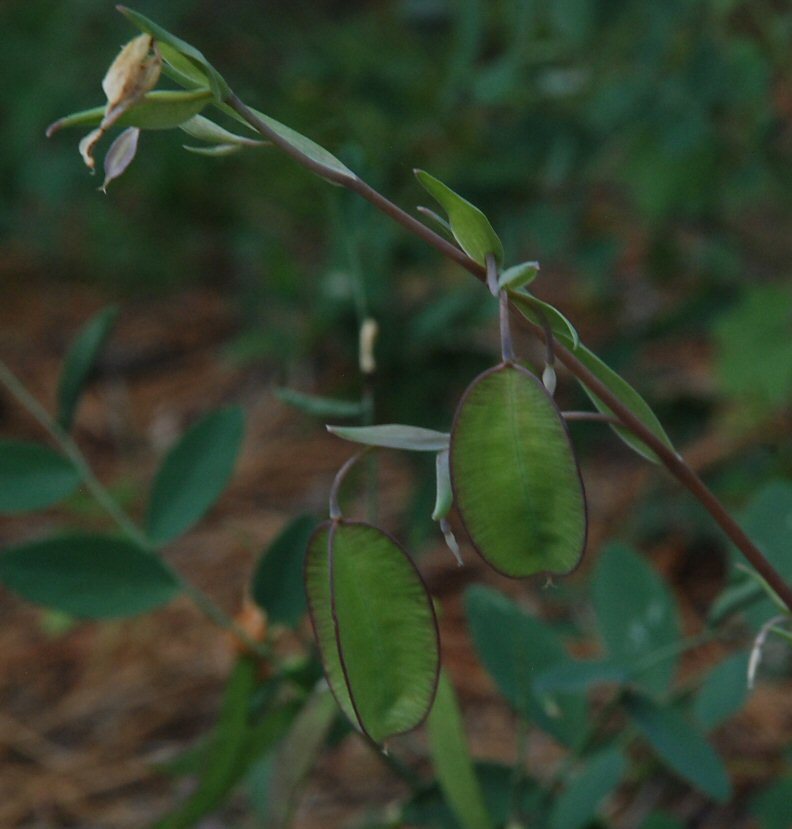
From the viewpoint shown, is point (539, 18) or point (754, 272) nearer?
point (539, 18)

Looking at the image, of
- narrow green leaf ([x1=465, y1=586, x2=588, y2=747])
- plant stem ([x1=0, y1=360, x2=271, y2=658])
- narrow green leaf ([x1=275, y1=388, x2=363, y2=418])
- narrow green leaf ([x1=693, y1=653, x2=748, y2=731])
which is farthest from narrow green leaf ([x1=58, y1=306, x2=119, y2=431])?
narrow green leaf ([x1=693, y1=653, x2=748, y2=731])

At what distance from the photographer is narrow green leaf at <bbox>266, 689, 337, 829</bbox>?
61 centimetres

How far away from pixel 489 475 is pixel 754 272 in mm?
1400

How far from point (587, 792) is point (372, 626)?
0.28 m

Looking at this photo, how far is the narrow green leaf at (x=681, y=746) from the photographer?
0.59m

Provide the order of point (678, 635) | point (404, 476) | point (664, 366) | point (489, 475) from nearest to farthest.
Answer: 1. point (489, 475)
2. point (678, 635)
3. point (404, 476)
4. point (664, 366)

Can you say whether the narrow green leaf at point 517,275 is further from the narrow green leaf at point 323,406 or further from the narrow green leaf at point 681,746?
the narrow green leaf at point 681,746

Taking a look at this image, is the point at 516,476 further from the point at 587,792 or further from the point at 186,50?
the point at 587,792

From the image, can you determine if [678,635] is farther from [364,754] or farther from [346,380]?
[346,380]

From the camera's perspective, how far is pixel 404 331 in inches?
47.8

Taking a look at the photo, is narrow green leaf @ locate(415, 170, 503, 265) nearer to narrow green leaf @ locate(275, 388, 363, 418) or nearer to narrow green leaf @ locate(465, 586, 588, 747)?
narrow green leaf @ locate(275, 388, 363, 418)

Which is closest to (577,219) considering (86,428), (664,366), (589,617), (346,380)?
(346,380)

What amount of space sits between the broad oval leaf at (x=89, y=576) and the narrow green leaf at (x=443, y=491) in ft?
0.98

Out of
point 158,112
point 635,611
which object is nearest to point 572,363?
point 158,112
